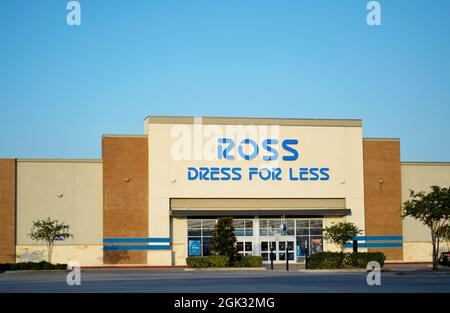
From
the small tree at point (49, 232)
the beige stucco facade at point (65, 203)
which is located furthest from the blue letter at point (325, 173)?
the small tree at point (49, 232)

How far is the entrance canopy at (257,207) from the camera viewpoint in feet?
196

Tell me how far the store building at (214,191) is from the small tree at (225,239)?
592 cm

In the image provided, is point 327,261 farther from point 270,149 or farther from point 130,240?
point 130,240

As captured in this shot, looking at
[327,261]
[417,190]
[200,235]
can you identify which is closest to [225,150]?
[200,235]

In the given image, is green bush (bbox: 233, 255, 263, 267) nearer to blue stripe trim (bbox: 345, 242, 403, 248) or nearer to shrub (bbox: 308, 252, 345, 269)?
shrub (bbox: 308, 252, 345, 269)

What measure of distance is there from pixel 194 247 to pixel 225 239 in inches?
290

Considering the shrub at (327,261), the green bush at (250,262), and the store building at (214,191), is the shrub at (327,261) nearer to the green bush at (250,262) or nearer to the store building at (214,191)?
the green bush at (250,262)

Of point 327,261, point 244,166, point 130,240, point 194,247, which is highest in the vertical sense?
point 244,166

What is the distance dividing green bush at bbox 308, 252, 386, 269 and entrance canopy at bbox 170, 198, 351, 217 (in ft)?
42.9

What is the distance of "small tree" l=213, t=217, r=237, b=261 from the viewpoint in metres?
52.9

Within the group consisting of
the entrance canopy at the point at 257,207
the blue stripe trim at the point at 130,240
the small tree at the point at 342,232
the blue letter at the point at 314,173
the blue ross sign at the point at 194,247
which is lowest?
the blue ross sign at the point at 194,247

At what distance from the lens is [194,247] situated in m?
60.0

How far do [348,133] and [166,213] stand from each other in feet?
51.5
